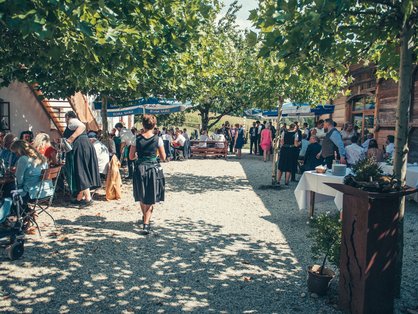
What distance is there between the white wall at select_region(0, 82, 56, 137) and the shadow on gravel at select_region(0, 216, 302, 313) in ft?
35.5

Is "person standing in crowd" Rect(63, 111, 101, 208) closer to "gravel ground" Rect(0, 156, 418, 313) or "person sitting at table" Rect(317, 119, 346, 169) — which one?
"gravel ground" Rect(0, 156, 418, 313)

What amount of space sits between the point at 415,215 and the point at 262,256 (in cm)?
460

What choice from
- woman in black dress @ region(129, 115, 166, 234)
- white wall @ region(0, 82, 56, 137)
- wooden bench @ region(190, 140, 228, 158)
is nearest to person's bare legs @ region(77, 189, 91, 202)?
woman in black dress @ region(129, 115, 166, 234)

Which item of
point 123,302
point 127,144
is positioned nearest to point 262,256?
point 123,302

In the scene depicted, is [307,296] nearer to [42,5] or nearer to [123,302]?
[123,302]

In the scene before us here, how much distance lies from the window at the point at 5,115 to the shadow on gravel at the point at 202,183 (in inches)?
270

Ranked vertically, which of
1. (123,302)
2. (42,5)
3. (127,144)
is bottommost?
(123,302)

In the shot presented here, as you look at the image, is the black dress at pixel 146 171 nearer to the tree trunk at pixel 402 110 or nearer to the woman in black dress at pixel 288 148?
the tree trunk at pixel 402 110

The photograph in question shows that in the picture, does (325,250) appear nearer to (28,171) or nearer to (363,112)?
(28,171)

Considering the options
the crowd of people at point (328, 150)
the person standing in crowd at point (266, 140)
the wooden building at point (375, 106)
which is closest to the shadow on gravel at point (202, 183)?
the crowd of people at point (328, 150)

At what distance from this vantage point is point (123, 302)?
4.12m

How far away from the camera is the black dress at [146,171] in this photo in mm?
6328

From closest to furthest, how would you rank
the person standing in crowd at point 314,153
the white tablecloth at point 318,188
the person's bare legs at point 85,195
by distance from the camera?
the white tablecloth at point 318,188
the person's bare legs at point 85,195
the person standing in crowd at point 314,153

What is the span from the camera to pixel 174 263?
5277mm
